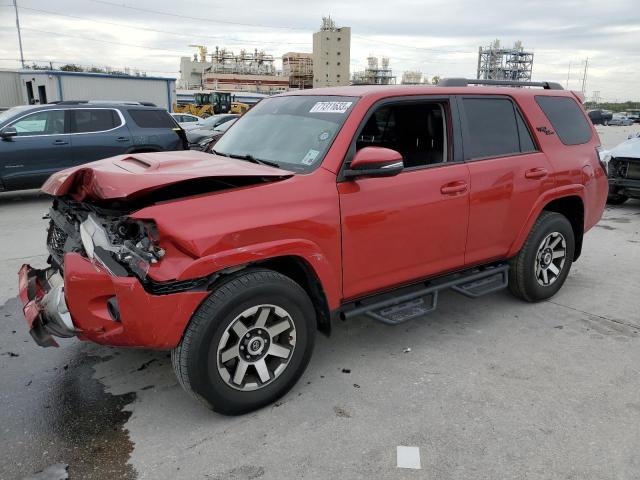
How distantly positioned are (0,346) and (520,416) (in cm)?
366

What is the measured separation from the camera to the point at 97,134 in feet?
32.4

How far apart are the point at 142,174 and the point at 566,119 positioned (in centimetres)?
387

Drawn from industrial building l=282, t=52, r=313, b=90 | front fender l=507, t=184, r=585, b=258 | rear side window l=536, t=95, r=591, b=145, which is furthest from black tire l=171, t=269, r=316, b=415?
industrial building l=282, t=52, r=313, b=90

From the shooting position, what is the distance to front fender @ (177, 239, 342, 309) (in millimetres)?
2639

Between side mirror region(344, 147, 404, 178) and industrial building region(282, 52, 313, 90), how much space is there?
4745 inches

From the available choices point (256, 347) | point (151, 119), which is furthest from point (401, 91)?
point (151, 119)

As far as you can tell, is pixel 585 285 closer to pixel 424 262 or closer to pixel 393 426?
pixel 424 262

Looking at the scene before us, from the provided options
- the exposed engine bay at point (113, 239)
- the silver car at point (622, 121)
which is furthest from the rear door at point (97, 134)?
the silver car at point (622, 121)

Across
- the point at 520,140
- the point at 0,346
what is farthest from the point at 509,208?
the point at 0,346

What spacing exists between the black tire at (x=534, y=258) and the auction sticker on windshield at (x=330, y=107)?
82.7 inches

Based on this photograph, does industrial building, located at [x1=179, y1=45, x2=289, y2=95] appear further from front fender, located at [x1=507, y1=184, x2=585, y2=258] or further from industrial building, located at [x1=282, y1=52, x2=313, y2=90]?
front fender, located at [x1=507, y1=184, x2=585, y2=258]

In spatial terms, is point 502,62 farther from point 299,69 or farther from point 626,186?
point 626,186

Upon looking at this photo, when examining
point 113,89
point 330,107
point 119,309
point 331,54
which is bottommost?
point 119,309

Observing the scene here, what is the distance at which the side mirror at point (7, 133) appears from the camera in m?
8.88
